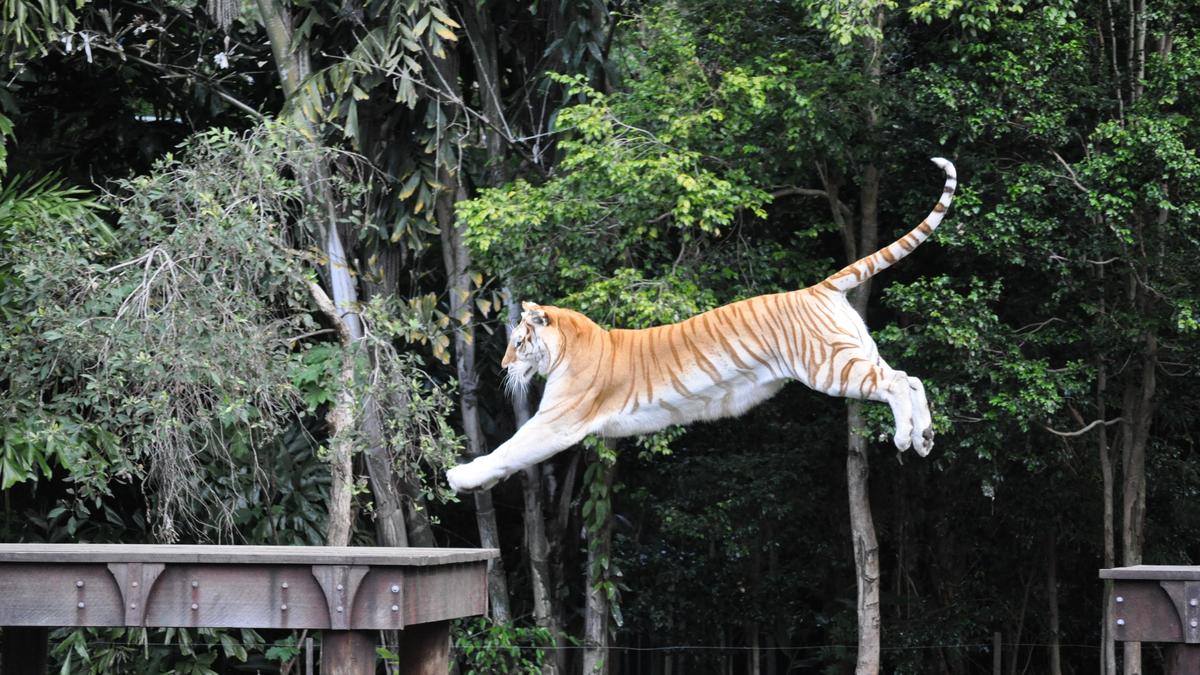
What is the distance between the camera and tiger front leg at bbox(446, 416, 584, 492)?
4.59m

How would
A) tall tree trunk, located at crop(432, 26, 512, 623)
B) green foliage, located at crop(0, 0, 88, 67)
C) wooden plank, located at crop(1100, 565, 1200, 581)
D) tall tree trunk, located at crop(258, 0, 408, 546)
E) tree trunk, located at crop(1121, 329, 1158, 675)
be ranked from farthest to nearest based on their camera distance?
tall tree trunk, located at crop(432, 26, 512, 623)
tree trunk, located at crop(1121, 329, 1158, 675)
tall tree trunk, located at crop(258, 0, 408, 546)
green foliage, located at crop(0, 0, 88, 67)
wooden plank, located at crop(1100, 565, 1200, 581)

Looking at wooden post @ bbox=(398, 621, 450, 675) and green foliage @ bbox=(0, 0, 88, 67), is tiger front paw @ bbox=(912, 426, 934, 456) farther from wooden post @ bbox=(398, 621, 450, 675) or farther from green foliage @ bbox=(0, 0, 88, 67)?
green foliage @ bbox=(0, 0, 88, 67)

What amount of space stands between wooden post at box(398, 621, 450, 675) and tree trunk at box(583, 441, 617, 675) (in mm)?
3996

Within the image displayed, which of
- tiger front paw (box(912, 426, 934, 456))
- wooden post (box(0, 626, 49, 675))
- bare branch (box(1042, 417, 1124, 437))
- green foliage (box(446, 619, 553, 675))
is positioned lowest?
green foliage (box(446, 619, 553, 675))

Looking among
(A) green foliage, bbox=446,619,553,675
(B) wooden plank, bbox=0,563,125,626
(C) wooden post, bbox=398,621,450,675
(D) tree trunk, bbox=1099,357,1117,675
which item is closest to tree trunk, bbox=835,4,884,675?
(D) tree trunk, bbox=1099,357,1117,675

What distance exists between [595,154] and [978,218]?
2.18 metres

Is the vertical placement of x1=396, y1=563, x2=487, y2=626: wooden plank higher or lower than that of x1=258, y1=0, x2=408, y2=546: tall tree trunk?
lower

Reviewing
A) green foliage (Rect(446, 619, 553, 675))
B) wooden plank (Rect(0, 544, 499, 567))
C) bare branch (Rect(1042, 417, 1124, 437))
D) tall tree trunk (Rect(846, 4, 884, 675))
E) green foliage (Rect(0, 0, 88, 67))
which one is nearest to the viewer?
wooden plank (Rect(0, 544, 499, 567))

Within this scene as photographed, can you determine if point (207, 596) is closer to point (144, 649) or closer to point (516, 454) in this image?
point (516, 454)

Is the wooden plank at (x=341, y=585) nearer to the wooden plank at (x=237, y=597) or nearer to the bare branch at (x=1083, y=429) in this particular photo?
the wooden plank at (x=237, y=597)

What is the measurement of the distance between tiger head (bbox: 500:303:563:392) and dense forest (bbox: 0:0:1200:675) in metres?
1.98

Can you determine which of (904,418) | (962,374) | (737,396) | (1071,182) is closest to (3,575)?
(737,396)

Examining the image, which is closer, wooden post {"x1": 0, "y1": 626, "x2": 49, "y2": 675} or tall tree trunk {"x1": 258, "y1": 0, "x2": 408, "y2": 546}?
wooden post {"x1": 0, "y1": 626, "x2": 49, "y2": 675}

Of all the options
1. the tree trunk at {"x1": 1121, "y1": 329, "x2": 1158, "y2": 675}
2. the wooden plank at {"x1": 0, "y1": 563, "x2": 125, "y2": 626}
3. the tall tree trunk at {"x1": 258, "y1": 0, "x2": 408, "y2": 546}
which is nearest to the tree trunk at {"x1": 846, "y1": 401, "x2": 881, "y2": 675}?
the tree trunk at {"x1": 1121, "y1": 329, "x2": 1158, "y2": 675}
